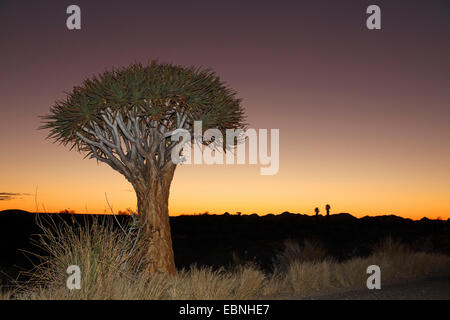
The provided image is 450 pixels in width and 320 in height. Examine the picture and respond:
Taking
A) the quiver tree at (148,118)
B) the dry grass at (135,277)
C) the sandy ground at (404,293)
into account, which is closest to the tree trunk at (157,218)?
the quiver tree at (148,118)

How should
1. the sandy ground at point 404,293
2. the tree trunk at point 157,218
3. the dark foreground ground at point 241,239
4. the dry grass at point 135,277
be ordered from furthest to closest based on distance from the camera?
the dark foreground ground at point 241,239 < the tree trunk at point 157,218 < the sandy ground at point 404,293 < the dry grass at point 135,277

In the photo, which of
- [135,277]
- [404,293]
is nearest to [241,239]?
[404,293]

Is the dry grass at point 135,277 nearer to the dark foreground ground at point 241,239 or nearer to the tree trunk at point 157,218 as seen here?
the tree trunk at point 157,218

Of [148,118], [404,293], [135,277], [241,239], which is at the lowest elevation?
[241,239]

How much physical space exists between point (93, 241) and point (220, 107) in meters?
5.38

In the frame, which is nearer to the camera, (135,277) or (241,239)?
(135,277)

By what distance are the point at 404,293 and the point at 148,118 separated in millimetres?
6966

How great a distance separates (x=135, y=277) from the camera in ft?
26.0

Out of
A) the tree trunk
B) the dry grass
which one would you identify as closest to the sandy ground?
the dry grass

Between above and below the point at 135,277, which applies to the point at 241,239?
below

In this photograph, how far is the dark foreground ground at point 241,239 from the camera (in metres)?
21.8

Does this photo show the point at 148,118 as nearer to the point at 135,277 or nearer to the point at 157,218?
the point at 157,218
